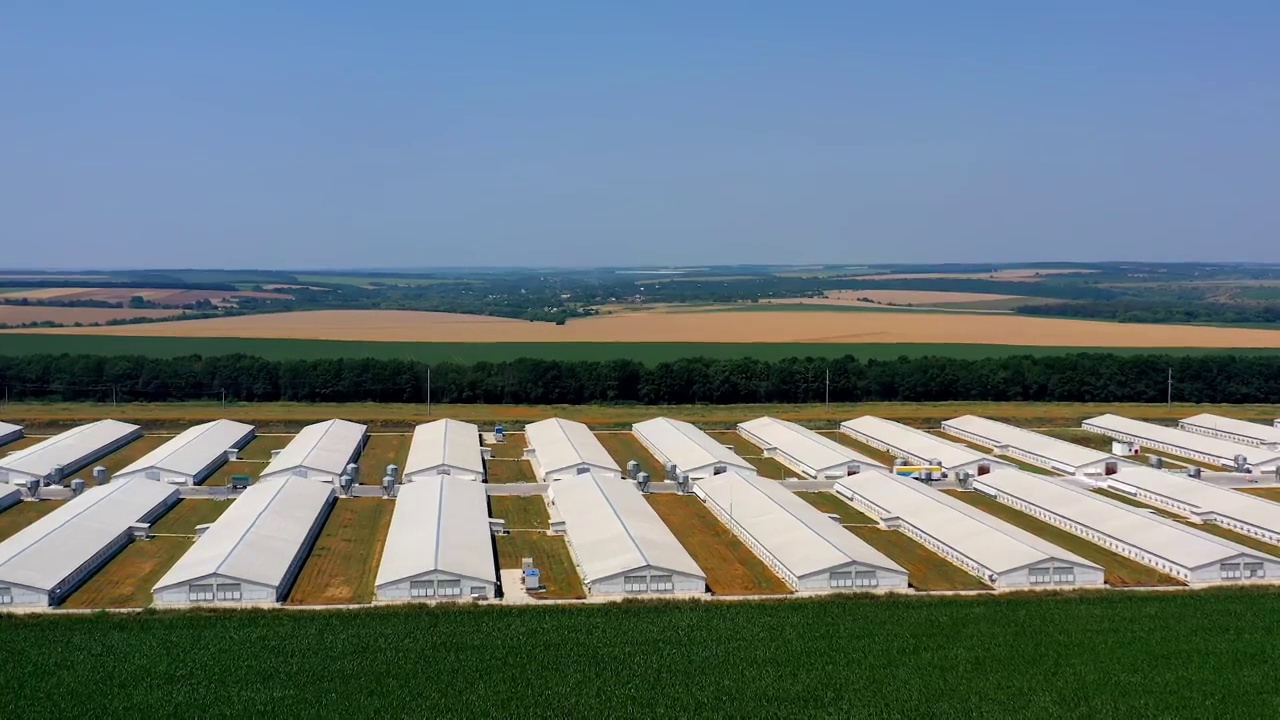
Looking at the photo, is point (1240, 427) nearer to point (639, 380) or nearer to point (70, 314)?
point (639, 380)

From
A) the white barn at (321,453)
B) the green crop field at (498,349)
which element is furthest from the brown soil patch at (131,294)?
the white barn at (321,453)

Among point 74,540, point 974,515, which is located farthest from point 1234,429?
point 74,540

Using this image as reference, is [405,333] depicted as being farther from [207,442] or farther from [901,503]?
[901,503]

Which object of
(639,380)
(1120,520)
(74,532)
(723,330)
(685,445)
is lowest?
(1120,520)

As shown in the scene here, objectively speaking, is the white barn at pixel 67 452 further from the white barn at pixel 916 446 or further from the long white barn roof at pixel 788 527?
the white barn at pixel 916 446

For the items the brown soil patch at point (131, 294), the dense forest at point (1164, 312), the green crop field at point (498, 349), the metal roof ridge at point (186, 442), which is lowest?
the metal roof ridge at point (186, 442)

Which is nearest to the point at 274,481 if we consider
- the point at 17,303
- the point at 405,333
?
the point at 405,333
